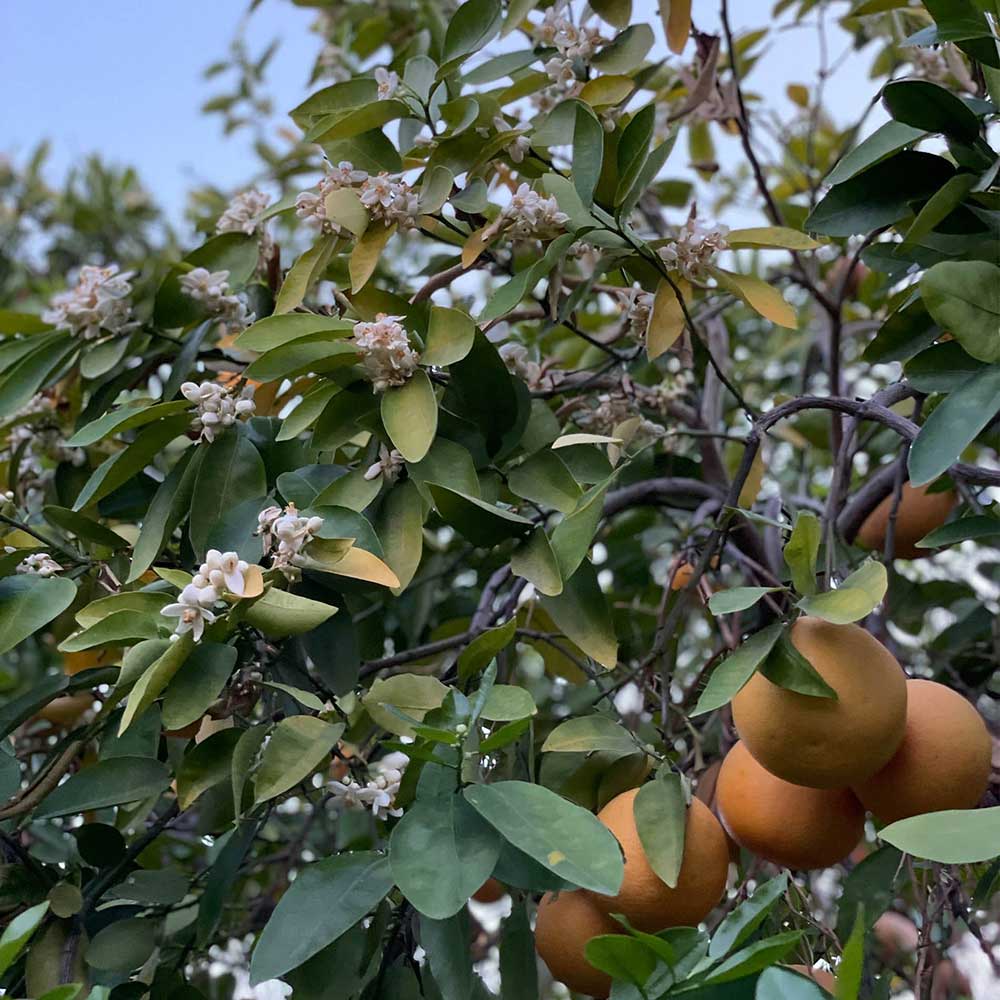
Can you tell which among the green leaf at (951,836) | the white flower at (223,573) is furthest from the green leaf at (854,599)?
the white flower at (223,573)

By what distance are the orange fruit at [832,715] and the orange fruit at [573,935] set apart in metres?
0.15

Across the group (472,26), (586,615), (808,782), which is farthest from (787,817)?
(472,26)

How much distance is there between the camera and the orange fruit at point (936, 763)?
2.32 feet

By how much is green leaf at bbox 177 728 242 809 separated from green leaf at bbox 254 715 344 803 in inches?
1.8

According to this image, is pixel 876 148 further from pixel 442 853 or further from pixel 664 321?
pixel 442 853

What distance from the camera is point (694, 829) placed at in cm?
72

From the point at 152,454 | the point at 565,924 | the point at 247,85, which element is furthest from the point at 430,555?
the point at 247,85

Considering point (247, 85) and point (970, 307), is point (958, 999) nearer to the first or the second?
point (970, 307)

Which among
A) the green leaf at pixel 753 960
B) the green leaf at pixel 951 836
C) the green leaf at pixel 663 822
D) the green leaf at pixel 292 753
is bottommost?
the green leaf at pixel 663 822

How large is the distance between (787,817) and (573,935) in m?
0.16

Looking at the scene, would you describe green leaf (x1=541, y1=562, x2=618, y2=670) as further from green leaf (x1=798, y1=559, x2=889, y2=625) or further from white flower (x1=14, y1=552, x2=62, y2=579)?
white flower (x1=14, y1=552, x2=62, y2=579)

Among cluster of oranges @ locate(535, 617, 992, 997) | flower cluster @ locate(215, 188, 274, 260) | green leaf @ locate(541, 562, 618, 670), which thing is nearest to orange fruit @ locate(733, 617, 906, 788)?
cluster of oranges @ locate(535, 617, 992, 997)

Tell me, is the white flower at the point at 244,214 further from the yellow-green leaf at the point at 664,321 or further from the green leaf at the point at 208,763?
the green leaf at the point at 208,763

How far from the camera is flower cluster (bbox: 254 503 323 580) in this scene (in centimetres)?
66
